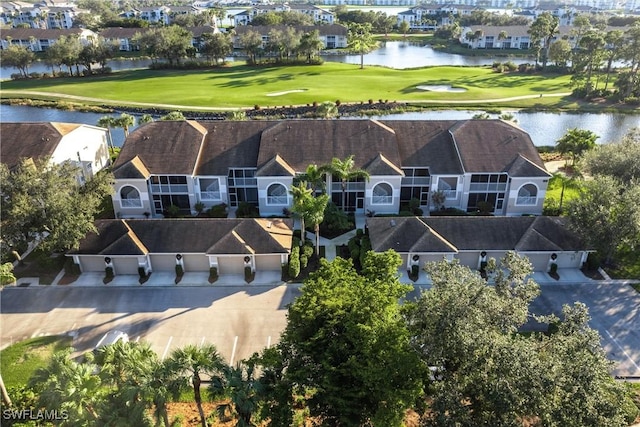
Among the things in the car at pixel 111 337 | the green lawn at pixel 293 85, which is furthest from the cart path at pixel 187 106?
the car at pixel 111 337

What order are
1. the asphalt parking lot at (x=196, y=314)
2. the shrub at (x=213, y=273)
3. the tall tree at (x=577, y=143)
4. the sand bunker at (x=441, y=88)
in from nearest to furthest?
the asphalt parking lot at (x=196, y=314) → the shrub at (x=213, y=273) → the tall tree at (x=577, y=143) → the sand bunker at (x=441, y=88)

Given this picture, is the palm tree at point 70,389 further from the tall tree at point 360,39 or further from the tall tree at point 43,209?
the tall tree at point 360,39

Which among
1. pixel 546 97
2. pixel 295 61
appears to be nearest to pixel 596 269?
pixel 546 97

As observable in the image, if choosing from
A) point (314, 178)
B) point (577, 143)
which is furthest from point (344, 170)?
point (577, 143)

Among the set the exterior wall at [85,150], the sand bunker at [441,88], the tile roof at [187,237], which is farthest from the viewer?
the sand bunker at [441,88]

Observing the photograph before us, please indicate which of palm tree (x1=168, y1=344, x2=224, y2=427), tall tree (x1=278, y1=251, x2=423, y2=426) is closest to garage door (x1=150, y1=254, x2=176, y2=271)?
tall tree (x1=278, y1=251, x2=423, y2=426)

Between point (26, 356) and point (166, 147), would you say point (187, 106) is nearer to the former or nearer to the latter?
point (166, 147)

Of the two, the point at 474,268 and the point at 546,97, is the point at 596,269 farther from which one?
the point at 546,97

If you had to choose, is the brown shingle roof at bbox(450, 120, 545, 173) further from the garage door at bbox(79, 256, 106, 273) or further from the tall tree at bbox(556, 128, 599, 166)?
the garage door at bbox(79, 256, 106, 273)
